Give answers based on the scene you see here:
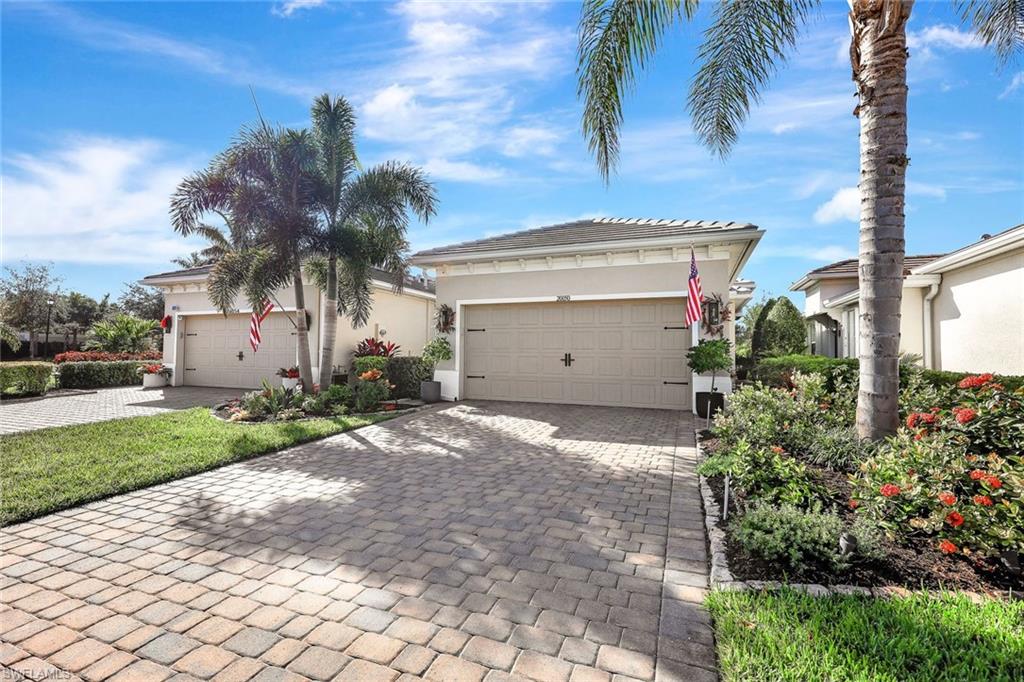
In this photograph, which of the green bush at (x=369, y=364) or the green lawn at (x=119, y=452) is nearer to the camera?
the green lawn at (x=119, y=452)

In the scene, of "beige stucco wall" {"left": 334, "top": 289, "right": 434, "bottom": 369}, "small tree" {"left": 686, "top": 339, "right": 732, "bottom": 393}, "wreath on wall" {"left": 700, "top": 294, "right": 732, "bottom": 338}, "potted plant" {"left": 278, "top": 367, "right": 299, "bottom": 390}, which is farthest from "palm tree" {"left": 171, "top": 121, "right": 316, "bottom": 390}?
"wreath on wall" {"left": 700, "top": 294, "right": 732, "bottom": 338}

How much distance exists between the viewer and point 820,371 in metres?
9.41

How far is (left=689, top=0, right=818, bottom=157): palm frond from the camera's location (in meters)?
6.25

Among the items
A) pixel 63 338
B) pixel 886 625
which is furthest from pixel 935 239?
pixel 63 338

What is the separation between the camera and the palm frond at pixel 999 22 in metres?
6.79

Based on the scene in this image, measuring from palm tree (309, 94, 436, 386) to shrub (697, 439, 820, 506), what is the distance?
879 cm

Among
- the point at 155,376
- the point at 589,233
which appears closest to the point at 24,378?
the point at 155,376

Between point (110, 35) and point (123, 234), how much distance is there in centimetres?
1208

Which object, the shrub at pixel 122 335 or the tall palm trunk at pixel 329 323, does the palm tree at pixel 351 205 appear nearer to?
the tall palm trunk at pixel 329 323

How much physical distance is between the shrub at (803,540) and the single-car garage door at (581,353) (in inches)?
295

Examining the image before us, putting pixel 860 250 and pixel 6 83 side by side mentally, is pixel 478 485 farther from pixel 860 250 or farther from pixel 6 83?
pixel 6 83

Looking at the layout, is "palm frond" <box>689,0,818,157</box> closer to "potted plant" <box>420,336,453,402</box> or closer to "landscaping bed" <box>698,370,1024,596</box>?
"landscaping bed" <box>698,370,1024,596</box>

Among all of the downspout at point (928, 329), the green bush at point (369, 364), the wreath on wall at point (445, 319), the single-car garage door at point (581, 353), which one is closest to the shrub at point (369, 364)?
the green bush at point (369, 364)

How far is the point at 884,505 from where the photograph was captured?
3287 mm
